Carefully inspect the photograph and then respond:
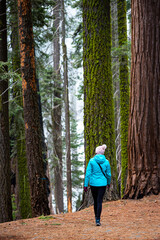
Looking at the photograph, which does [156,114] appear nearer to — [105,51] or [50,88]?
[105,51]

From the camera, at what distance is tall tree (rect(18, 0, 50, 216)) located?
28.2ft

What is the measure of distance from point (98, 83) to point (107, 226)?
4.34 meters

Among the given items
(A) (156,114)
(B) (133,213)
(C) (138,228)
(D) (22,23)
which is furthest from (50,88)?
(C) (138,228)

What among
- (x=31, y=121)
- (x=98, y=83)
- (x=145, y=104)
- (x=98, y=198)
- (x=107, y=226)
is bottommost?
(x=107, y=226)

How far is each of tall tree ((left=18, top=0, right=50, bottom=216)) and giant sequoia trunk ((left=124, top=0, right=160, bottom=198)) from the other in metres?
2.68

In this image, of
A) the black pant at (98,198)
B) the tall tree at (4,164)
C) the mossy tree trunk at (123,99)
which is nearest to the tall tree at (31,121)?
the tall tree at (4,164)

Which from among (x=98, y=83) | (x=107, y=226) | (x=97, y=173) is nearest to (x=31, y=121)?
(x=98, y=83)

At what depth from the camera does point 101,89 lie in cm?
833

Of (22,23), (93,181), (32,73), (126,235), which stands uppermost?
(22,23)

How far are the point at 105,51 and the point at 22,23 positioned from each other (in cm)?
291

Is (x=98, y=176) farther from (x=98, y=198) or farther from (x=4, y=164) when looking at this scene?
(x=4, y=164)

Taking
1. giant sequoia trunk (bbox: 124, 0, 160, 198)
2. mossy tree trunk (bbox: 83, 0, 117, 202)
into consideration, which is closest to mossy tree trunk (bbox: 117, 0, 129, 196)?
mossy tree trunk (bbox: 83, 0, 117, 202)

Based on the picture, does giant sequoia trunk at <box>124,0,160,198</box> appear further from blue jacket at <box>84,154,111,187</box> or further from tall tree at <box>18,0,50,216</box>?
tall tree at <box>18,0,50,216</box>

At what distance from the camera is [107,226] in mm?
5375
